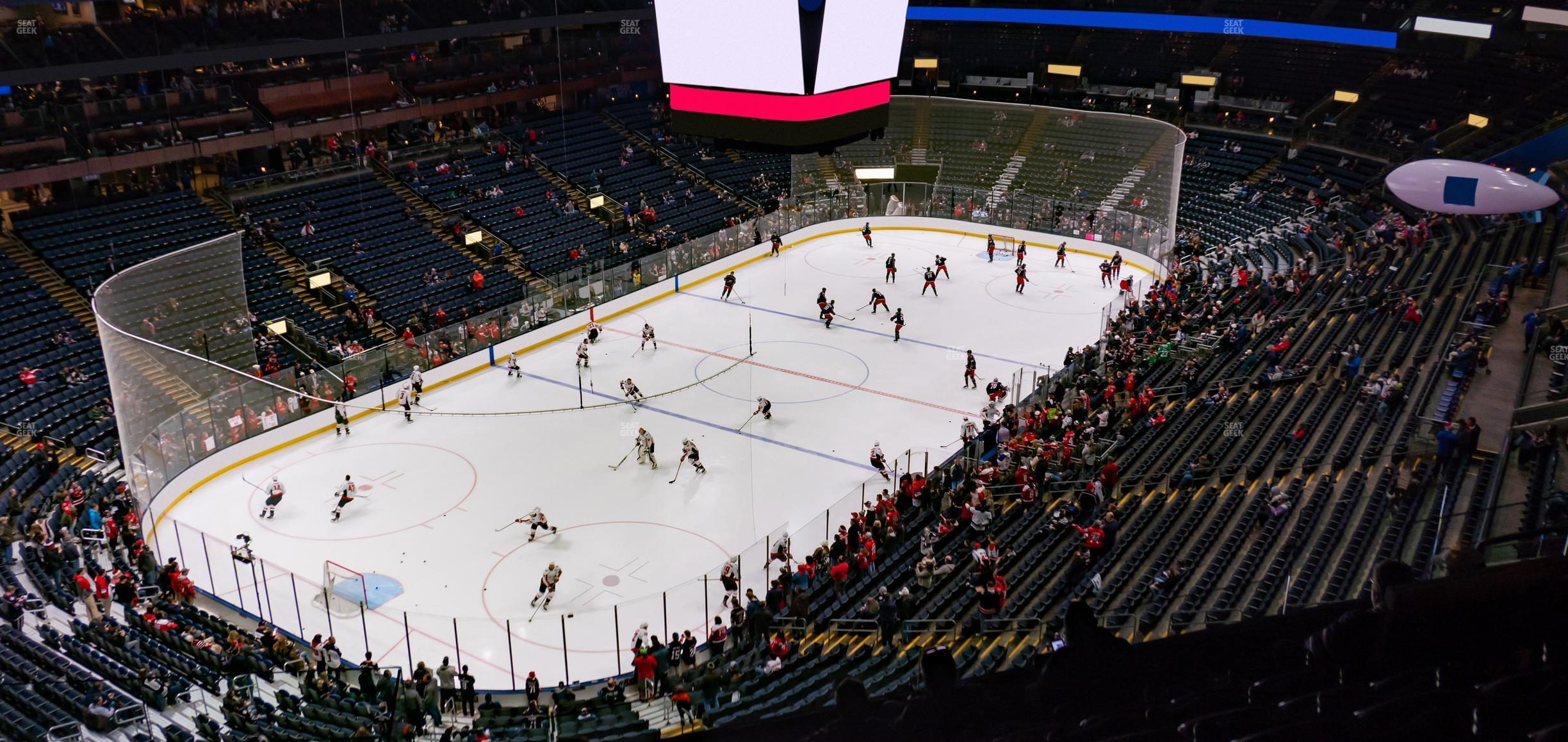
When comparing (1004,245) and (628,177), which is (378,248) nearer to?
(628,177)

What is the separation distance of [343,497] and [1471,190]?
69.3 ft

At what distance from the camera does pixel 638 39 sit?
4700cm

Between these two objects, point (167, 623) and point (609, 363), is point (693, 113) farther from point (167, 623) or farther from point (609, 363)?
point (609, 363)

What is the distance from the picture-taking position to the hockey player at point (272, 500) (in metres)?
21.7

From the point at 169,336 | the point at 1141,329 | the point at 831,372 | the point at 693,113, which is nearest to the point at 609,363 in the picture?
the point at 831,372

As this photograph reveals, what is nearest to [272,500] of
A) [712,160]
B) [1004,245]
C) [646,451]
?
[646,451]

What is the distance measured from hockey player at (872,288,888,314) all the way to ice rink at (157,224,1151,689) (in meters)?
0.32

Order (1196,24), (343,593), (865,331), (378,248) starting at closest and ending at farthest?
(343,593) < (865,331) < (378,248) < (1196,24)

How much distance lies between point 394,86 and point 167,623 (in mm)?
27180

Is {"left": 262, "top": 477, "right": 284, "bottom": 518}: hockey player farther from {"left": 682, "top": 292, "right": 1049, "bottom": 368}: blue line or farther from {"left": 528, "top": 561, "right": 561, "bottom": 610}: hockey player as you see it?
{"left": 682, "top": 292, "right": 1049, "bottom": 368}: blue line

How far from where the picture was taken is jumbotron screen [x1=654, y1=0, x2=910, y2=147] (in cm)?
1280

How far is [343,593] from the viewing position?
728 inches

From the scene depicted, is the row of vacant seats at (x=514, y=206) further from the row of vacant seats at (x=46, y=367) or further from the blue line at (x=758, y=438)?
the blue line at (x=758, y=438)

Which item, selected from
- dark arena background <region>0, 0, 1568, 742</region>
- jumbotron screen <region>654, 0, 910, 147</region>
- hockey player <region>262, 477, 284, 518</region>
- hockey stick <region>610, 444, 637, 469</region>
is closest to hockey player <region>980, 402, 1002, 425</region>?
dark arena background <region>0, 0, 1568, 742</region>
